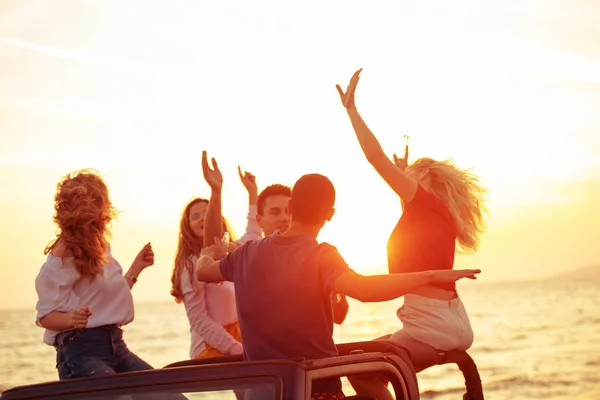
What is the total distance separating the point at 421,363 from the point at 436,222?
939 millimetres

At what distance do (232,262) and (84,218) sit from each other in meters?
1.48

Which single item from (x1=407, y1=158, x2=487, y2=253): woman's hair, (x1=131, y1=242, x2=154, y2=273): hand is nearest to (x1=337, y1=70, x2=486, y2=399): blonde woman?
(x1=407, y1=158, x2=487, y2=253): woman's hair

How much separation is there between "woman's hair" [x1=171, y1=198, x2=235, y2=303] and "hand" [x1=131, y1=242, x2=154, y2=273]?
1.97 feet

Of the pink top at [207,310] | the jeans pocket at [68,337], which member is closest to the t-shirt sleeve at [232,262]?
the jeans pocket at [68,337]

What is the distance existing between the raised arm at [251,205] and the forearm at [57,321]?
6.83ft

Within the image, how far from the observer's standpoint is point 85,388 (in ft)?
12.9

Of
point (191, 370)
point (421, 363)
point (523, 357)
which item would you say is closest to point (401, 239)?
point (421, 363)

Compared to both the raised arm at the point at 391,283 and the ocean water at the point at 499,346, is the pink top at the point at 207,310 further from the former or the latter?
the ocean water at the point at 499,346

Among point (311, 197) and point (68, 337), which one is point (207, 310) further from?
point (311, 197)

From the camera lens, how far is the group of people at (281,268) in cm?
458

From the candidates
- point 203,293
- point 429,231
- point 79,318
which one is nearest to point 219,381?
point 79,318

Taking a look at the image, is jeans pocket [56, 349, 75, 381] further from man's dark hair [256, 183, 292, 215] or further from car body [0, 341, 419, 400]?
man's dark hair [256, 183, 292, 215]

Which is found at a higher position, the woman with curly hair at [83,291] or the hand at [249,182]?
the hand at [249,182]

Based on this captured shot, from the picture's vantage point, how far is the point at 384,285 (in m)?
4.21
